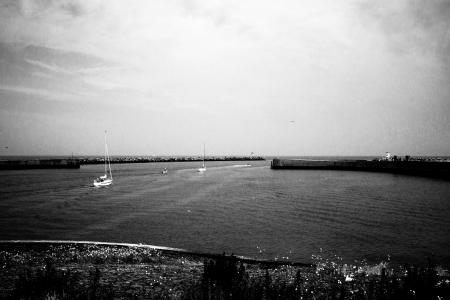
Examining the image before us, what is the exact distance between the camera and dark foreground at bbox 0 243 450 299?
7.53 m

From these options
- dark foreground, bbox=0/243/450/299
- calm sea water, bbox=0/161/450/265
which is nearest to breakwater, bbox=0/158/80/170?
calm sea water, bbox=0/161/450/265

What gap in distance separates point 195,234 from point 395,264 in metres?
11.6

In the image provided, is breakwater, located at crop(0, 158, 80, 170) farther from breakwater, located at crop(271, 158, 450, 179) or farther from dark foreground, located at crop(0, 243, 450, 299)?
dark foreground, located at crop(0, 243, 450, 299)

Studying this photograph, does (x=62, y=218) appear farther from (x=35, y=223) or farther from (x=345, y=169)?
(x=345, y=169)

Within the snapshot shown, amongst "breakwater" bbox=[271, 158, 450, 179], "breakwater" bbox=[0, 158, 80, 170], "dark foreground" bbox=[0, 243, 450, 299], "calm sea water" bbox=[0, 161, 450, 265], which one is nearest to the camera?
"dark foreground" bbox=[0, 243, 450, 299]

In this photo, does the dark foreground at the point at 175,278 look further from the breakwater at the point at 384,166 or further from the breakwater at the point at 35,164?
the breakwater at the point at 35,164

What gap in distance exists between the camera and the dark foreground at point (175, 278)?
753cm

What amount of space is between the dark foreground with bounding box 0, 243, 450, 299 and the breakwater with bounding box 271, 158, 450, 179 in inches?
2551

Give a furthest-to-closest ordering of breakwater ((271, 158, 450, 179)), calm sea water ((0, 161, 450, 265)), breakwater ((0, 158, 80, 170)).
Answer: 1. breakwater ((0, 158, 80, 170))
2. breakwater ((271, 158, 450, 179))
3. calm sea water ((0, 161, 450, 265))

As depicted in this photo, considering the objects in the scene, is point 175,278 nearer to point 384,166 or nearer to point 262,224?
point 262,224

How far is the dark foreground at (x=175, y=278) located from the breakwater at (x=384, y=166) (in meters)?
64.8

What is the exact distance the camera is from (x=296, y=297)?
7609mm

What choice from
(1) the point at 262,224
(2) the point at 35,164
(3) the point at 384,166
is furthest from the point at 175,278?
(2) the point at 35,164

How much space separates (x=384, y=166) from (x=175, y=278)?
287 ft
